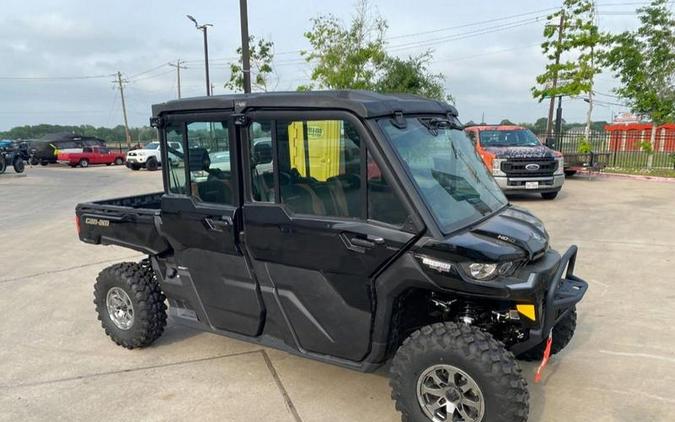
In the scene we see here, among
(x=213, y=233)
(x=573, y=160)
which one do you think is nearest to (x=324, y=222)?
(x=213, y=233)

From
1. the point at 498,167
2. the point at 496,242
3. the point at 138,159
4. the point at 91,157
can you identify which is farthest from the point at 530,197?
the point at 91,157

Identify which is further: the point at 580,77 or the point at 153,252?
the point at 580,77

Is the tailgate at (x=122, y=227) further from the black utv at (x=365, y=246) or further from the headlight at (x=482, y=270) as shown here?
the headlight at (x=482, y=270)

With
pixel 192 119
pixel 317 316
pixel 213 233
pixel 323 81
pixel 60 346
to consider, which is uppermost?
pixel 323 81

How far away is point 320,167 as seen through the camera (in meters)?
3.11

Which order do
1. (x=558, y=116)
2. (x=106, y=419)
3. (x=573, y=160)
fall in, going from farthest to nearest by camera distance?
(x=558, y=116)
(x=573, y=160)
(x=106, y=419)

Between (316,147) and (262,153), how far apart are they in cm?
40

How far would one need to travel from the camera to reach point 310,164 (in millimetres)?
3156

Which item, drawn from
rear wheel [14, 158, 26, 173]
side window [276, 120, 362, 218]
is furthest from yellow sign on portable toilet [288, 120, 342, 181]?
rear wheel [14, 158, 26, 173]

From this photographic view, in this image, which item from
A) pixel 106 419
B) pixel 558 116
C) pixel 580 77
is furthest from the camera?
pixel 558 116

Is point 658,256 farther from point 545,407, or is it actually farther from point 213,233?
point 213,233

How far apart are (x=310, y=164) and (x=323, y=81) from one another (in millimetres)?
16657

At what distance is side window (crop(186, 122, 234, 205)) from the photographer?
3.44 metres

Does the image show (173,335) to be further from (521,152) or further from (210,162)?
(521,152)
